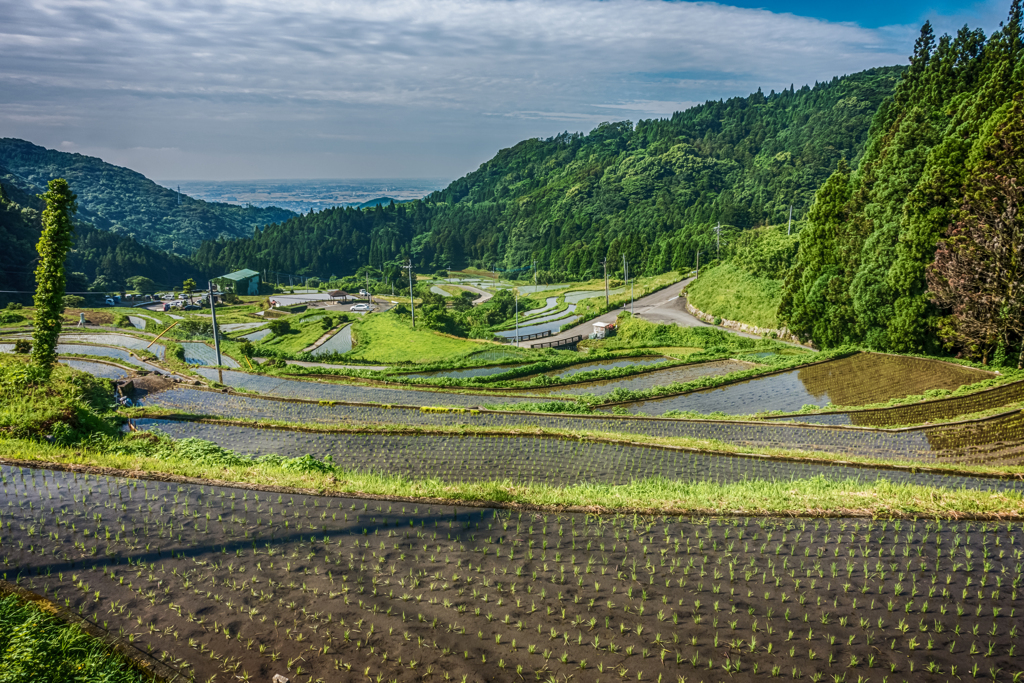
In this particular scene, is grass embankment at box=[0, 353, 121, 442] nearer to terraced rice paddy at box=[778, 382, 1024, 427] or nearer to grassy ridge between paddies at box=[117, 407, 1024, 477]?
grassy ridge between paddies at box=[117, 407, 1024, 477]

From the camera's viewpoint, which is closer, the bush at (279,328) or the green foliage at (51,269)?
the green foliage at (51,269)

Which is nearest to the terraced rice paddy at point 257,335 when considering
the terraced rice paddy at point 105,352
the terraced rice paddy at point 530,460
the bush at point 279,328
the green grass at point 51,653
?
the bush at point 279,328

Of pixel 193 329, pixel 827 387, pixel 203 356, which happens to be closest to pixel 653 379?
pixel 827 387

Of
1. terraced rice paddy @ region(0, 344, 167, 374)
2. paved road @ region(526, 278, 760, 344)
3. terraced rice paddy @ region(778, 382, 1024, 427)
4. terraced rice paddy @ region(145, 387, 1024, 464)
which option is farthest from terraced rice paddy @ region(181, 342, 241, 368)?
terraced rice paddy @ region(778, 382, 1024, 427)

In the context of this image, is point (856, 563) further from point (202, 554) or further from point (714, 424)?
point (714, 424)

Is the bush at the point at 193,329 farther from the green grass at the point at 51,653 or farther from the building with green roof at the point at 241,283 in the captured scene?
the green grass at the point at 51,653

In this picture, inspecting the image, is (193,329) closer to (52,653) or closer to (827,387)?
(827,387)

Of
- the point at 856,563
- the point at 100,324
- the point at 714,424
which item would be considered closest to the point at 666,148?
the point at 100,324
